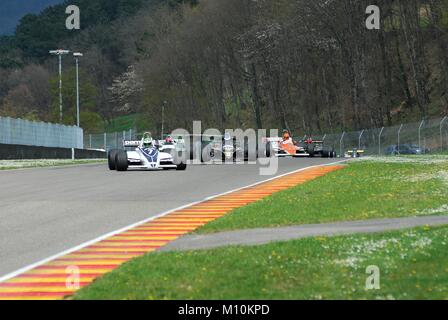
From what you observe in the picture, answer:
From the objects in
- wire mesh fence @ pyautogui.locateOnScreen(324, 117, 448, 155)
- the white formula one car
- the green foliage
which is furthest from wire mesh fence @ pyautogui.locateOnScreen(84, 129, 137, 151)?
the green foliage

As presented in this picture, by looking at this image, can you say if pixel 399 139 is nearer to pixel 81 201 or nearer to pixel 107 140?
pixel 107 140

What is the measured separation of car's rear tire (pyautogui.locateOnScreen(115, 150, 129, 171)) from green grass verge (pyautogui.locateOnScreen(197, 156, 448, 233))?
9864 mm

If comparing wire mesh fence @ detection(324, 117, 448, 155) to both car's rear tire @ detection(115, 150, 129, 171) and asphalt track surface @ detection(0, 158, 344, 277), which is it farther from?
car's rear tire @ detection(115, 150, 129, 171)

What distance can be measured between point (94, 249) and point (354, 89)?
Result: 56823 millimetres

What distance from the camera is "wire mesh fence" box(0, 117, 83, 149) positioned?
170 feet

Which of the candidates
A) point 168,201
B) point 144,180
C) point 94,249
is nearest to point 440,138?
point 144,180

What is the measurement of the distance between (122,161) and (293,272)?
2429 centimetres

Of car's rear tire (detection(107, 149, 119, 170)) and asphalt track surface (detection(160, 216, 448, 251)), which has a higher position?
car's rear tire (detection(107, 149, 119, 170))

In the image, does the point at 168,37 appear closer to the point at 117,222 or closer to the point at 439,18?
the point at 439,18

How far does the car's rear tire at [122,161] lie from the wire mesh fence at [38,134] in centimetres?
1794

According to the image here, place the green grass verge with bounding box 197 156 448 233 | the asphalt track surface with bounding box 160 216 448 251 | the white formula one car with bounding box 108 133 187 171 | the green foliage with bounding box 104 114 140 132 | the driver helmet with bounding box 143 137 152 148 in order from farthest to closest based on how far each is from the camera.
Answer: the green foliage with bounding box 104 114 140 132 → the driver helmet with bounding box 143 137 152 148 → the white formula one car with bounding box 108 133 187 171 → the green grass verge with bounding box 197 156 448 233 → the asphalt track surface with bounding box 160 216 448 251

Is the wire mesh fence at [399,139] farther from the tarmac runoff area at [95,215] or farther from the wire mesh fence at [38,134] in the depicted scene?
the tarmac runoff area at [95,215]

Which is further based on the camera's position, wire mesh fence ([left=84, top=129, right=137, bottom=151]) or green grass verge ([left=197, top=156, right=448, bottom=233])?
wire mesh fence ([left=84, top=129, right=137, bottom=151])

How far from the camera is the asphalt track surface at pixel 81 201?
14.4 metres
